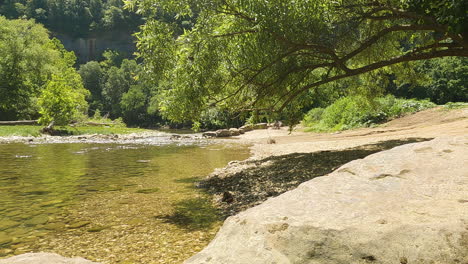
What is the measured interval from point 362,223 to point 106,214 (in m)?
6.43

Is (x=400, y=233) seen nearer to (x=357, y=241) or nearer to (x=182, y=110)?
(x=357, y=241)

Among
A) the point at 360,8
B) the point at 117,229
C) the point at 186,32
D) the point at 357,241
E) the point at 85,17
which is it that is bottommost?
the point at 117,229

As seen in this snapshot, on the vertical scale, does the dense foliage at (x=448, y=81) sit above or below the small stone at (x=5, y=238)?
above

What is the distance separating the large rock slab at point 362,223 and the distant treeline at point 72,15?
142 m

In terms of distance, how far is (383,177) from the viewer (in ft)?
12.3

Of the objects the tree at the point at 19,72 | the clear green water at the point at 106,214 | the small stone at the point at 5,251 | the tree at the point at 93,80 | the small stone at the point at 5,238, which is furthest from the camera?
the tree at the point at 93,80

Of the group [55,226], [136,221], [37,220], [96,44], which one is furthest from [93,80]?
[136,221]

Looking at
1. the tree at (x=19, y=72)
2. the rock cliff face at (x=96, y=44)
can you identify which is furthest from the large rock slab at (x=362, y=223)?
the rock cliff face at (x=96, y=44)

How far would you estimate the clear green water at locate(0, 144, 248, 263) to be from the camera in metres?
5.74

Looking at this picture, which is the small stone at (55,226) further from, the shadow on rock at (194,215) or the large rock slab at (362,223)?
the large rock slab at (362,223)

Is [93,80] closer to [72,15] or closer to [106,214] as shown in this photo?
[72,15]

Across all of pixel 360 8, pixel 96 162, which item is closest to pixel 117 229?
pixel 360 8

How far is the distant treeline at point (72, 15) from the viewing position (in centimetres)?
12581

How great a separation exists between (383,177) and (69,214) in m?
6.99
